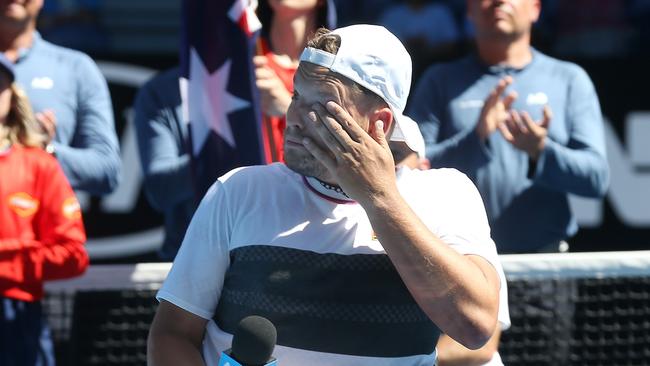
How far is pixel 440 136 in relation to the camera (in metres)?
5.04

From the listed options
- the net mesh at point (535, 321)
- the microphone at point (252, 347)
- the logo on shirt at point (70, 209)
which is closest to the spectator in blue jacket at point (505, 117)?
the net mesh at point (535, 321)

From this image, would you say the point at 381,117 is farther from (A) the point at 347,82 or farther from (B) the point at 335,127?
(B) the point at 335,127

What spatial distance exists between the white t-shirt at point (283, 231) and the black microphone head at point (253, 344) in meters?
0.41

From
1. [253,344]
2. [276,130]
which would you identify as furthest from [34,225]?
[253,344]

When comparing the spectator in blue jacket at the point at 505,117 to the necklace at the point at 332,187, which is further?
the spectator in blue jacket at the point at 505,117

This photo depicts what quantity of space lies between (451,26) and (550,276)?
98.5 inches

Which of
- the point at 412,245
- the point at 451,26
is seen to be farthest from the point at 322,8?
the point at 412,245

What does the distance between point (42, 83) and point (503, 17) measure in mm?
2040

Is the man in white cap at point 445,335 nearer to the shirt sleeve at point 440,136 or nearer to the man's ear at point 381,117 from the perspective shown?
the man's ear at point 381,117

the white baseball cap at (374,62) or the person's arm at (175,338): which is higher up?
the white baseball cap at (374,62)

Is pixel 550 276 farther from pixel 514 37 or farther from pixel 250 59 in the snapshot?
pixel 250 59

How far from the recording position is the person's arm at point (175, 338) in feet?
8.32

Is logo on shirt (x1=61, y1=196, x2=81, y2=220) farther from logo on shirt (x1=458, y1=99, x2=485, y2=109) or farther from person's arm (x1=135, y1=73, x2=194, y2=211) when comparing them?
logo on shirt (x1=458, y1=99, x2=485, y2=109)

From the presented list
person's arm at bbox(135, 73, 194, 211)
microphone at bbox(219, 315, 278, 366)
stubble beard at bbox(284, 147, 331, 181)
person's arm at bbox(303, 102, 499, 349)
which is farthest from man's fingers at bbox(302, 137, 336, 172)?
person's arm at bbox(135, 73, 194, 211)
